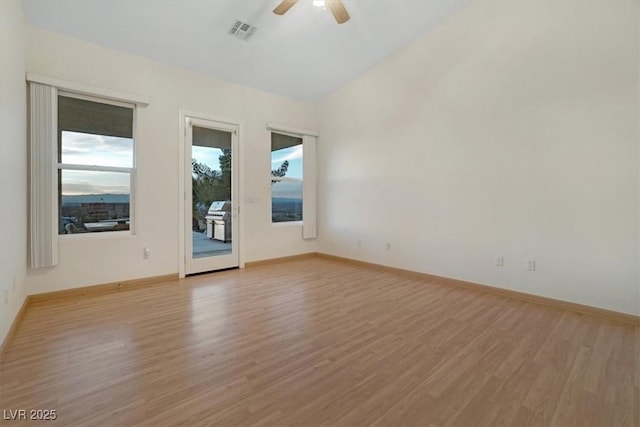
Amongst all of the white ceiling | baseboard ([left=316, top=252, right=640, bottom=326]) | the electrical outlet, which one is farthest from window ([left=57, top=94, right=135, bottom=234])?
the electrical outlet

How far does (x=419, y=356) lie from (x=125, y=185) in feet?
12.7

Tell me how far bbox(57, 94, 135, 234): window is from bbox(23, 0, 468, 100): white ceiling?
2.64 ft

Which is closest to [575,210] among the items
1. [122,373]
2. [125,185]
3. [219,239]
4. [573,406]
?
[573,406]

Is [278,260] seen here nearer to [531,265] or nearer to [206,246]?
[206,246]

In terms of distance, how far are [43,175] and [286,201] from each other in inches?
133

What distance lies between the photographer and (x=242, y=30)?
376cm

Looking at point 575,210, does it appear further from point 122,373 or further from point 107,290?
point 107,290

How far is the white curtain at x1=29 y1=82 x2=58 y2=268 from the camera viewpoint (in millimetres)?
3193

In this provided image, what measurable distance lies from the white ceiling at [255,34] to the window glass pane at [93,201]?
62.5 inches

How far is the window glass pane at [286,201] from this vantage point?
18.0 feet

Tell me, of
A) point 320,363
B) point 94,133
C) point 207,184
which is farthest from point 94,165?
point 320,363

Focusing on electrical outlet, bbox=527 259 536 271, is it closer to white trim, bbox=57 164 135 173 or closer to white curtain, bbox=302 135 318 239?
white curtain, bbox=302 135 318 239

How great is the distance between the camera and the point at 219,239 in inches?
189

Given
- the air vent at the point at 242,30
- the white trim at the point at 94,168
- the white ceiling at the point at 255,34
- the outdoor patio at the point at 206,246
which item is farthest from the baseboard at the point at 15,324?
the air vent at the point at 242,30
